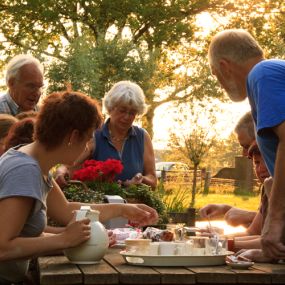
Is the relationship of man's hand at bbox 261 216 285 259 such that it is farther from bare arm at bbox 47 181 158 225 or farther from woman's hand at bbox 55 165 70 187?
woman's hand at bbox 55 165 70 187

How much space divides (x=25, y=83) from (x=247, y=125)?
213 centimetres

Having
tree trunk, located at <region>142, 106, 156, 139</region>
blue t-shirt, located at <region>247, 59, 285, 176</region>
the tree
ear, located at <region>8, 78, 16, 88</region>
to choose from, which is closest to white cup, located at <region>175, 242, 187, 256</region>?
blue t-shirt, located at <region>247, 59, 285, 176</region>

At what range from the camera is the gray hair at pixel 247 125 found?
3870mm

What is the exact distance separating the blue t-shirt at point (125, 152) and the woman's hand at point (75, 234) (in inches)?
93.7

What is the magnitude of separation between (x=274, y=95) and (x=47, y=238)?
3.03 feet

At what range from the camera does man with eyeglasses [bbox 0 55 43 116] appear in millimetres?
5484

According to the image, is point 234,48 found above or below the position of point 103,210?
above

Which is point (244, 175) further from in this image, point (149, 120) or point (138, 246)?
point (138, 246)

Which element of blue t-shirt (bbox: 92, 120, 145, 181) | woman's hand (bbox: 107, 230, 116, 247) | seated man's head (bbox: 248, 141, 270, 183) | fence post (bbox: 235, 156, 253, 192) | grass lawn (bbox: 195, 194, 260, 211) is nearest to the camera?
woman's hand (bbox: 107, 230, 116, 247)

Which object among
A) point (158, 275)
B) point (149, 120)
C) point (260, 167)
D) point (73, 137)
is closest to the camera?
point (158, 275)

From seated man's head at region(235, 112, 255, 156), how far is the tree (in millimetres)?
13581

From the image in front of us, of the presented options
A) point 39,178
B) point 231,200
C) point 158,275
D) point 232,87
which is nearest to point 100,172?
point 232,87

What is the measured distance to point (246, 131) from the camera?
3.89 metres

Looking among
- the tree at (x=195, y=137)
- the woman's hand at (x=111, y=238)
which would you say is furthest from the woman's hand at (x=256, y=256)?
the tree at (x=195, y=137)
